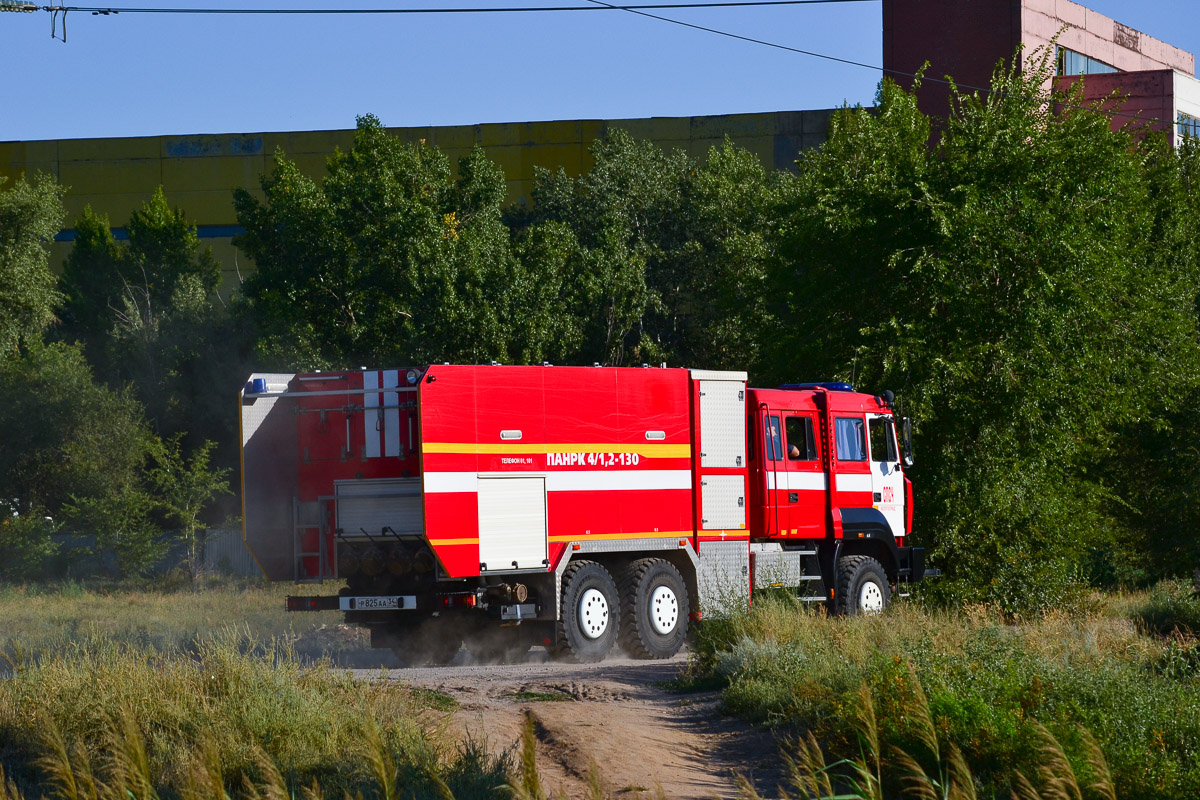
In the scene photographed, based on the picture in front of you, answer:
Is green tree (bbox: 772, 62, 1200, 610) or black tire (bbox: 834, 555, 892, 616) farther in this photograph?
green tree (bbox: 772, 62, 1200, 610)

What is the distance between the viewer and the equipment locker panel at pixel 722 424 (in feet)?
52.2

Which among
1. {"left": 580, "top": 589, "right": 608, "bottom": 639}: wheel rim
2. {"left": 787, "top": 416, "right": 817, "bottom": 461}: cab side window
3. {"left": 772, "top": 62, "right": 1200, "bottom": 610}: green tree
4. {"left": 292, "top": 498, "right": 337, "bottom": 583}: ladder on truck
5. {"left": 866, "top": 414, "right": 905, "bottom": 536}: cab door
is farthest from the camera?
→ {"left": 772, "top": 62, "right": 1200, "bottom": 610}: green tree

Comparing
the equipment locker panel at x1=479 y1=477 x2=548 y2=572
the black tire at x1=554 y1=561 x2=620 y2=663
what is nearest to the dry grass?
the equipment locker panel at x1=479 y1=477 x2=548 y2=572

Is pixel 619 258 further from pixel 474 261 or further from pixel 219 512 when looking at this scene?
pixel 219 512

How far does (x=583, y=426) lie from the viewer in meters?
14.8

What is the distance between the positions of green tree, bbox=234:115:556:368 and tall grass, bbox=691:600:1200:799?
→ 1644cm

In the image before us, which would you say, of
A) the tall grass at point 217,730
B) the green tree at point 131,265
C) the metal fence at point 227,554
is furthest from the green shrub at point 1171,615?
the green tree at point 131,265

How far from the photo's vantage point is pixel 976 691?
898 cm

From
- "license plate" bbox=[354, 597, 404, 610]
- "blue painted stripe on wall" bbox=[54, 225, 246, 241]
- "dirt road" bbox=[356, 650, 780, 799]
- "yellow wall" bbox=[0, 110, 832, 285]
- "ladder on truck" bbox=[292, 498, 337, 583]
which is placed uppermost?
"yellow wall" bbox=[0, 110, 832, 285]

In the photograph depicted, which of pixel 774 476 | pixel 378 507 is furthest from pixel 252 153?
pixel 378 507

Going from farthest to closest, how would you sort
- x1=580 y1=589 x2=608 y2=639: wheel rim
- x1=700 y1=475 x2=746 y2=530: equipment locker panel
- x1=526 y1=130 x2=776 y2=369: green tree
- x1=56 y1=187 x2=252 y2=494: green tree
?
1. x1=56 y1=187 x2=252 y2=494: green tree
2. x1=526 y1=130 x2=776 y2=369: green tree
3. x1=700 y1=475 x2=746 y2=530: equipment locker panel
4. x1=580 y1=589 x2=608 y2=639: wheel rim

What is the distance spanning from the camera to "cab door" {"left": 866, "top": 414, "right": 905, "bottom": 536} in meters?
18.2

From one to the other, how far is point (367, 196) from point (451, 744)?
79.6ft

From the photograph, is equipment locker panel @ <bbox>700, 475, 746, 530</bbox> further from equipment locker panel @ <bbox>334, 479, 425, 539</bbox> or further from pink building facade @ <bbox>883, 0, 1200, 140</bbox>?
pink building facade @ <bbox>883, 0, 1200, 140</bbox>
